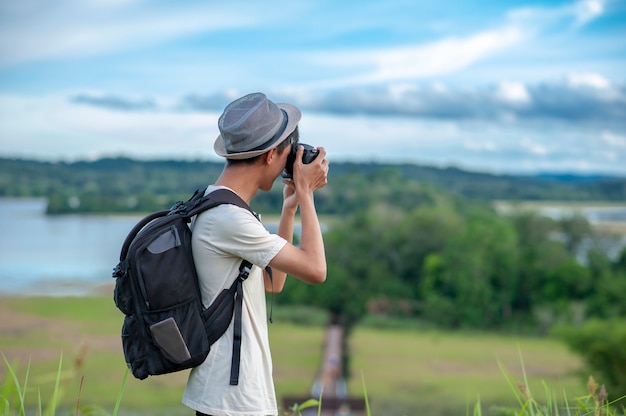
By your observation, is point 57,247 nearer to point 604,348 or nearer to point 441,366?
point 441,366

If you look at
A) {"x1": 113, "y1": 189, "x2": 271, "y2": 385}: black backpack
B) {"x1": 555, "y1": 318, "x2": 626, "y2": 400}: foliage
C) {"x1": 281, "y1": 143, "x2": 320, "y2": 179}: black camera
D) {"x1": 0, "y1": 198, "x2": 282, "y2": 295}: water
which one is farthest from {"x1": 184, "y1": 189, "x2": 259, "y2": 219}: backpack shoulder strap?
{"x1": 0, "y1": 198, "x2": 282, "y2": 295}: water

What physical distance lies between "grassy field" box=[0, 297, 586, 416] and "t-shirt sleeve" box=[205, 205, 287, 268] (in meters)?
39.0

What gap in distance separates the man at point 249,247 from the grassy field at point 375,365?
1530 inches

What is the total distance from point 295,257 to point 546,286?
5755 centimetres

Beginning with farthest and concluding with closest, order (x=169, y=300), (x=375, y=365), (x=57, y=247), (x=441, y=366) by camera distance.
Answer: (x=57, y=247), (x=441, y=366), (x=375, y=365), (x=169, y=300)

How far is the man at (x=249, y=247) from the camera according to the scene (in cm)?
212

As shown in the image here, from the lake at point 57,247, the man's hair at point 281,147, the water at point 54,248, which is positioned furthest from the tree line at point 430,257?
the man's hair at point 281,147

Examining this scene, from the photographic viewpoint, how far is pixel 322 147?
7.61ft

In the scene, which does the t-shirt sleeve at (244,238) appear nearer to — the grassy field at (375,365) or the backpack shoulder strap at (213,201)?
the backpack shoulder strap at (213,201)

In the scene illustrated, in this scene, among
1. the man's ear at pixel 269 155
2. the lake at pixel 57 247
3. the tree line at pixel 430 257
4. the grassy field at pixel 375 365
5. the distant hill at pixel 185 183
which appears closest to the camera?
the man's ear at pixel 269 155

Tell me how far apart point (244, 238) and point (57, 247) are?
91097 millimetres

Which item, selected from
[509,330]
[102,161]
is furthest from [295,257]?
[102,161]

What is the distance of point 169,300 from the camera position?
209cm

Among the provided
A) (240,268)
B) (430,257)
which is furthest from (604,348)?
(240,268)
